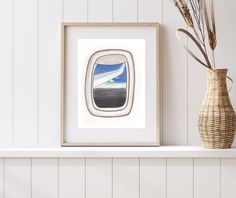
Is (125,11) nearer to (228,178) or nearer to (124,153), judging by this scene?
(124,153)

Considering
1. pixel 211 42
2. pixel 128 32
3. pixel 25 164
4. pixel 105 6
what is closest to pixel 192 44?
pixel 211 42

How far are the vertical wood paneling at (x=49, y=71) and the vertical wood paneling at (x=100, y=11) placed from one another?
0.12 metres

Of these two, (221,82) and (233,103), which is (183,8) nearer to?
(221,82)

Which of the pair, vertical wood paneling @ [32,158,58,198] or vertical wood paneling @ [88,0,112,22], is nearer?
vertical wood paneling @ [32,158,58,198]

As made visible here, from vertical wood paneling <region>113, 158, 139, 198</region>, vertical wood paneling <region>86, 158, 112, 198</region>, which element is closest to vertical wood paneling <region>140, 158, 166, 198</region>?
vertical wood paneling <region>113, 158, 139, 198</region>

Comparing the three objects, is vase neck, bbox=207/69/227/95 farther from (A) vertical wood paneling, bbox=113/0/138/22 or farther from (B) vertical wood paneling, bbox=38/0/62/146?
(B) vertical wood paneling, bbox=38/0/62/146

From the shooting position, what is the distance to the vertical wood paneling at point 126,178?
1696mm

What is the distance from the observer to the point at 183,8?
1.70 meters

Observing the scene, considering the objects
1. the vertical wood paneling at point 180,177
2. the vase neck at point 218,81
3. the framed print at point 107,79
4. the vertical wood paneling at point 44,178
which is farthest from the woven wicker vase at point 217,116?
the vertical wood paneling at point 44,178

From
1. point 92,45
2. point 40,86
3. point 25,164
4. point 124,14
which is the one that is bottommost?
point 25,164

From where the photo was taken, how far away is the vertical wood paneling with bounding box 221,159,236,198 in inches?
66.9

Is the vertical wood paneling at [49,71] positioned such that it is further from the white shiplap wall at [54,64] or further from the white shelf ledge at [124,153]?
the white shelf ledge at [124,153]

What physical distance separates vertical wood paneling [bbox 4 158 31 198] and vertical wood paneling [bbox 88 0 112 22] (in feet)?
2.03

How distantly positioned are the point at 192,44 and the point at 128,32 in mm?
262
